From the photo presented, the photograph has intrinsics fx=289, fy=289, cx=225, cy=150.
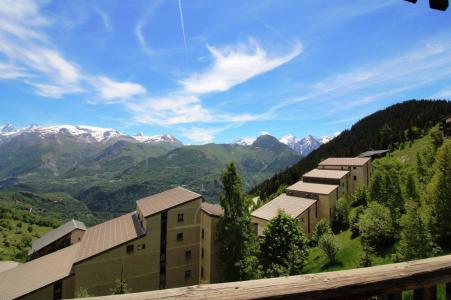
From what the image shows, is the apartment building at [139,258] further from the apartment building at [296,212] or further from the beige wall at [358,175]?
the beige wall at [358,175]

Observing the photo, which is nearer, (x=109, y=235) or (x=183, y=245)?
(x=109, y=235)

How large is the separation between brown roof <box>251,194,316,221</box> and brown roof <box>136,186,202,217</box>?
21.8 m

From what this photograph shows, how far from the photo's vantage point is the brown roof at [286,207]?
61162 mm

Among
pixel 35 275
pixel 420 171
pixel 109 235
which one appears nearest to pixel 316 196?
pixel 420 171

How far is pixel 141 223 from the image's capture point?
4409cm

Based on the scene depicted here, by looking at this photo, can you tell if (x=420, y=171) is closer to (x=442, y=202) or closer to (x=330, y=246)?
(x=442, y=202)

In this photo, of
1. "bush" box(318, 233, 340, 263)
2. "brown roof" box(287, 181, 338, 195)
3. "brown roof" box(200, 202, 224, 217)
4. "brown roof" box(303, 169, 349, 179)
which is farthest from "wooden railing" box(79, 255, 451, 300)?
"brown roof" box(303, 169, 349, 179)

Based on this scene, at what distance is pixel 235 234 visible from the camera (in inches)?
1454

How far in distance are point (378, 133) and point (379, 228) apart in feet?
395

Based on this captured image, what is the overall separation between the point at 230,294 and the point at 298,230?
45.3 m

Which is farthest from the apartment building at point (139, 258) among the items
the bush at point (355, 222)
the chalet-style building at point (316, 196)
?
the bush at point (355, 222)

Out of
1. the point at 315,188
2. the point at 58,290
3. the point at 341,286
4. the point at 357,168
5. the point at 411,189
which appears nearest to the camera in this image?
the point at 341,286

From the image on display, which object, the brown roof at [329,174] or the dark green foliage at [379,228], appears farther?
the brown roof at [329,174]

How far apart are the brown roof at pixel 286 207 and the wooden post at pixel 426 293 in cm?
5815
